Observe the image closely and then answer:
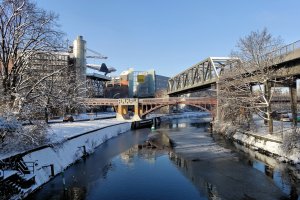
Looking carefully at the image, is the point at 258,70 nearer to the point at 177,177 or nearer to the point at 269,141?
the point at 269,141

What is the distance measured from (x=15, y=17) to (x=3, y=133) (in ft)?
33.0

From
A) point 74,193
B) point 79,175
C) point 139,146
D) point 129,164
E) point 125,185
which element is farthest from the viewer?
point 139,146

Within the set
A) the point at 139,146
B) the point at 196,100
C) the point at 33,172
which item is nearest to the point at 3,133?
the point at 33,172

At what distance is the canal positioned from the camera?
18.4 metres

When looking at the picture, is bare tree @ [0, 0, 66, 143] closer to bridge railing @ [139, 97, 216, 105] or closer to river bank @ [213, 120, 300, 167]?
river bank @ [213, 120, 300, 167]

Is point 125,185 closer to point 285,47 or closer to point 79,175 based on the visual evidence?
point 79,175

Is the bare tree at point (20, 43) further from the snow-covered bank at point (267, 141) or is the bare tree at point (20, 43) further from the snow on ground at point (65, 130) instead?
the snow-covered bank at point (267, 141)

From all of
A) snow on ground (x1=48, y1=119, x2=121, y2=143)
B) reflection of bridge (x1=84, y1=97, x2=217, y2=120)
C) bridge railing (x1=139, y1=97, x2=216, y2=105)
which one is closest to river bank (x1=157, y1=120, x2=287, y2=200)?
snow on ground (x1=48, y1=119, x2=121, y2=143)

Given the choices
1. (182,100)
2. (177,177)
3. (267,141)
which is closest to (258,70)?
(267,141)

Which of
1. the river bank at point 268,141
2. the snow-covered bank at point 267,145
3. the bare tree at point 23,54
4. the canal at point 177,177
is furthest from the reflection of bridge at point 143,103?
the bare tree at point 23,54

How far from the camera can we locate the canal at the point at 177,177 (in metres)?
18.4

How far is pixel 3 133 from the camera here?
2053cm

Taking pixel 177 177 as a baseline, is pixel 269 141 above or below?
above

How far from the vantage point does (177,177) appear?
74.6 feet
